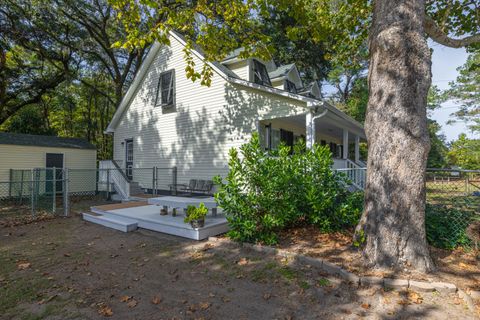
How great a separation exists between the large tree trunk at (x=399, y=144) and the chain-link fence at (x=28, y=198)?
28.6 feet

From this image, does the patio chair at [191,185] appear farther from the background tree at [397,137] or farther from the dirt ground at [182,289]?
the background tree at [397,137]

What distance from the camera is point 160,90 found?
13102 millimetres

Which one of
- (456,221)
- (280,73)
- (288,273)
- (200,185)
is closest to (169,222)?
(288,273)

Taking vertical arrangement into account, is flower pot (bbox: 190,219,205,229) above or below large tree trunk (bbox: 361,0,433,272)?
below

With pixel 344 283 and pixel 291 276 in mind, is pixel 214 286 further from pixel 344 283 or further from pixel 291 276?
pixel 344 283

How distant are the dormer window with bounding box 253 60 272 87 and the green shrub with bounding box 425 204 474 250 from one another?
29.8 feet

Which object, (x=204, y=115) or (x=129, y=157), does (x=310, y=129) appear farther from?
(x=129, y=157)

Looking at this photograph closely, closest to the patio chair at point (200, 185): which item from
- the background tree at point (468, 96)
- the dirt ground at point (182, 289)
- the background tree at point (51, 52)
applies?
the dirt ground at point (182, 289)

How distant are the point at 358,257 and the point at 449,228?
2138 mm

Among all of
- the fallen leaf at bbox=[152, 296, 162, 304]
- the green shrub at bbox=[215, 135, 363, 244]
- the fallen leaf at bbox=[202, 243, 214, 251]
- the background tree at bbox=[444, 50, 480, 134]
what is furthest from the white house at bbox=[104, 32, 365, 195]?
the background tree at bbox=[444, 50, 480, 134]

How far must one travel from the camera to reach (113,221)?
7391mm

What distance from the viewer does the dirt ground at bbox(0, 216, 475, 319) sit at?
3125mm

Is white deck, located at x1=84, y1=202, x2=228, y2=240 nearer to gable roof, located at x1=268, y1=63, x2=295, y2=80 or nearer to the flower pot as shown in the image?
the flower pot

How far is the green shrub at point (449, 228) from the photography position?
4806mm
